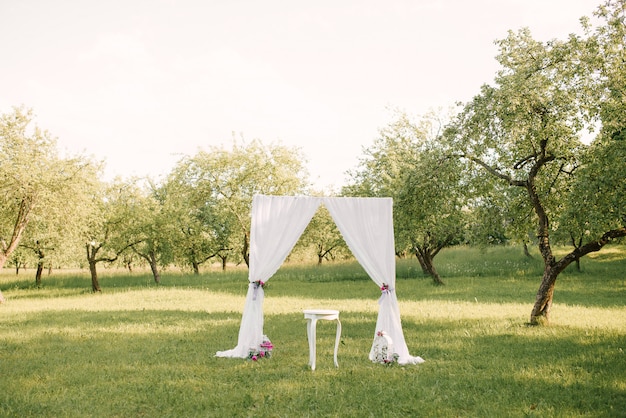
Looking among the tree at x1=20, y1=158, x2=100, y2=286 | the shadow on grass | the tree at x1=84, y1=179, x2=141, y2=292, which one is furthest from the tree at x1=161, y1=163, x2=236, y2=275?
the shadow on grass

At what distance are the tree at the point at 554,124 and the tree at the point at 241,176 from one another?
17.2 meters

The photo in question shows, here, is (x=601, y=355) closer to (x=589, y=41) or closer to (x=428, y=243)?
(x=589, y=41)

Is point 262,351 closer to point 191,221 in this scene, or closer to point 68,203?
point 68,203

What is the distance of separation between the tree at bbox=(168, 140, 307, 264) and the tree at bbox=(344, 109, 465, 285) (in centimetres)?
410

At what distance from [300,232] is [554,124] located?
7126mm

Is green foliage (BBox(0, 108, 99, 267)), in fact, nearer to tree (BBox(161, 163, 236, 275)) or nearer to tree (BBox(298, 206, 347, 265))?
tree (BBox(161, 163, 236, 275))

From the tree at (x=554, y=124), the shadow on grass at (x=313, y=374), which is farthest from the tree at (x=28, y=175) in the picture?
the tree at (x=554, y=124)

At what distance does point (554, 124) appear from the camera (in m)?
12.6

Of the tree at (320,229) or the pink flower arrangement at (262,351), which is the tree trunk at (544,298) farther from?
the tree at (320,229)

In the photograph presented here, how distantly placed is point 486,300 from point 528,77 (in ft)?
34.6

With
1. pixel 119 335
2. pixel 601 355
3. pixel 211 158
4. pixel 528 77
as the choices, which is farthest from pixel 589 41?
pixel 211 158

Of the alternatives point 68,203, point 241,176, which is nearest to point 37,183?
point 68,203

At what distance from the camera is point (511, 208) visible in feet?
50.8

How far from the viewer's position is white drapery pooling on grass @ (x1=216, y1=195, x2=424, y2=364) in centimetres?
1069
